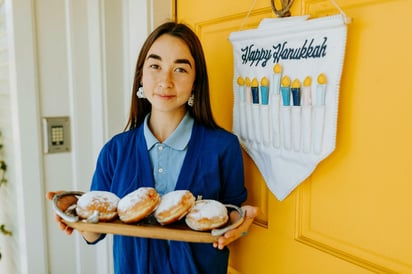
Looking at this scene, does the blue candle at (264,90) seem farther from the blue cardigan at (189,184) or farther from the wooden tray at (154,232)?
the wooden tray at (154,232)

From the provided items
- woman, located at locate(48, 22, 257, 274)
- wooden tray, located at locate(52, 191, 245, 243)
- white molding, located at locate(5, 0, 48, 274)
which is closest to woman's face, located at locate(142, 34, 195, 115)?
woman, located at locate(48, 22, 257, 274)

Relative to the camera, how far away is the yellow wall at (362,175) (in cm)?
77

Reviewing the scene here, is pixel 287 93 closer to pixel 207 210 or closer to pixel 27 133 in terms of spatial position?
pixel 207 210

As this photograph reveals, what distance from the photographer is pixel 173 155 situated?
107 centimetres

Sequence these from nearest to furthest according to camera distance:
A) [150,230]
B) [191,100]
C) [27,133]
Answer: [150,230], [191,100], [27,133]

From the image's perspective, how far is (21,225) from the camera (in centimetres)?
144

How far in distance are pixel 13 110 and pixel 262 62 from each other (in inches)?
36.6

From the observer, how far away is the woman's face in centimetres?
102

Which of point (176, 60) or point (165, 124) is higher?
point (176, 60)

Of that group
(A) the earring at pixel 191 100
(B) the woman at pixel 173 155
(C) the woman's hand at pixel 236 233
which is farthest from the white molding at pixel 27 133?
(C) the woman's hand at pixel 236 233

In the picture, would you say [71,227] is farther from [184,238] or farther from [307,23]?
[307,23]

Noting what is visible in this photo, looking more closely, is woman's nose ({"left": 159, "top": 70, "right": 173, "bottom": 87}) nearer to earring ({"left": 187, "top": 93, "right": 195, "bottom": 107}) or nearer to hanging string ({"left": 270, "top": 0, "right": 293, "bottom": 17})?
earring ({"left": 187, "top": 93, "right": 195, "bottom": 107})

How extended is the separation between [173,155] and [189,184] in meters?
0.10

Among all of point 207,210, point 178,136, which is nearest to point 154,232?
point 207,210
